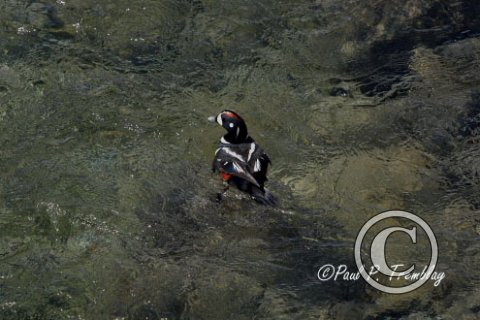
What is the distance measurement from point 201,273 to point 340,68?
4.30 metres

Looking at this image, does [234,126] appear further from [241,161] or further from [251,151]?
[241,161]

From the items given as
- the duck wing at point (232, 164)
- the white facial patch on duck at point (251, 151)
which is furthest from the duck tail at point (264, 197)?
the white facial patch on duck at point (251, 151)

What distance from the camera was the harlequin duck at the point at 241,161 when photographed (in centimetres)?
765

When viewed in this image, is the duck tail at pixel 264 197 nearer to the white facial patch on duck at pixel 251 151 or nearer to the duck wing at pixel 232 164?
the duck wing at pixel 232 164

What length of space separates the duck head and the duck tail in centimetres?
74

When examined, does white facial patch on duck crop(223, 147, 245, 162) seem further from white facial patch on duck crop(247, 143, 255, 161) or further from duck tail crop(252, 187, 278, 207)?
duck tail crop(252, 187, 278, 207)

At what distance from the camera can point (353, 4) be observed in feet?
35.2

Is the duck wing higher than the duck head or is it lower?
lower

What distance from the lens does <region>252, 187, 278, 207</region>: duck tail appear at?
7.73 meters

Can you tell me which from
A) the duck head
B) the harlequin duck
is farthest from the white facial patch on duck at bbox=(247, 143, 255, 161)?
the duck head

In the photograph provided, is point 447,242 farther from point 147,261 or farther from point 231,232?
point 147,261

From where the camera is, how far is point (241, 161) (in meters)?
7.77

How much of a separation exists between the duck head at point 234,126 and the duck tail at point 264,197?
735mm

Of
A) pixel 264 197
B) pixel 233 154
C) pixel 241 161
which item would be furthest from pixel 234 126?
pixel 264 197
